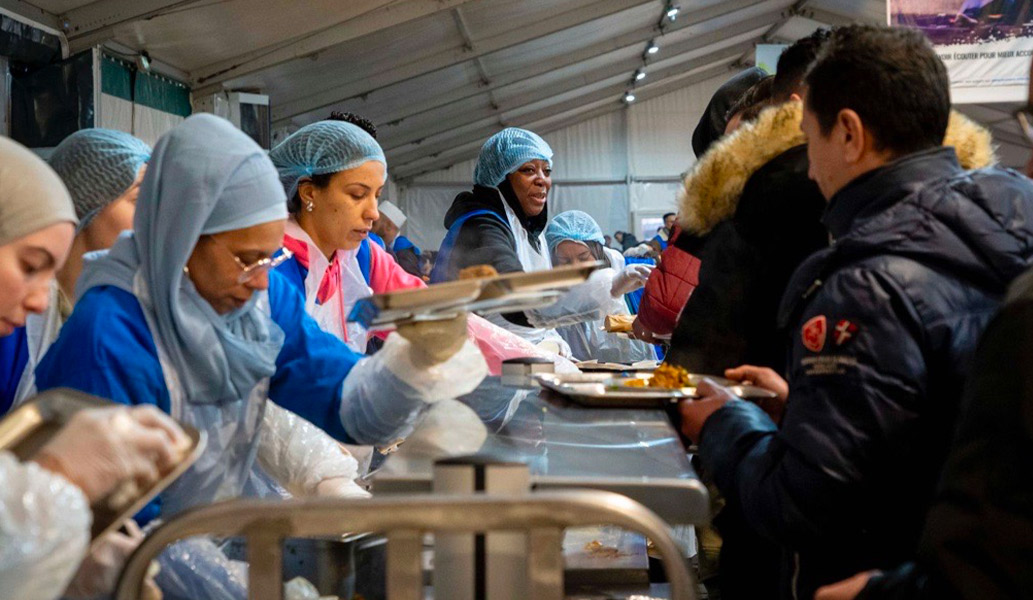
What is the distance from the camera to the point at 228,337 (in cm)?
193

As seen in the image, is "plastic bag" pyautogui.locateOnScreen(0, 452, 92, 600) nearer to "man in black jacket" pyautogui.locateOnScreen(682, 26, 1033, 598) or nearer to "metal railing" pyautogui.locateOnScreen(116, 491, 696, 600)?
"metal railing" pyautogui.locateOnScreen(116, 491, 696, 600)

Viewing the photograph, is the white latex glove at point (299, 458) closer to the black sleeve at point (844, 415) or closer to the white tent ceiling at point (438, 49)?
the black sleeve at point (844, 415)

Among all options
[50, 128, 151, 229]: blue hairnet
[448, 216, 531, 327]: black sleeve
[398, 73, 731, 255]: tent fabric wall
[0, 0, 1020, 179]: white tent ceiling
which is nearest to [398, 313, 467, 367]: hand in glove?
[50, 128, 151, 229]: blue hairnet

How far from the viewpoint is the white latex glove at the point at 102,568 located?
1339 millimetres

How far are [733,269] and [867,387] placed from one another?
35.6 inches

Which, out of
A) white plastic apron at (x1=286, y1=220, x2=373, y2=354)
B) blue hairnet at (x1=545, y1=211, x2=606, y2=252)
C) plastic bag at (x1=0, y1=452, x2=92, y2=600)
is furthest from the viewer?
blue hairnet at (x1=545, y1=211, x2=606, y2=252)

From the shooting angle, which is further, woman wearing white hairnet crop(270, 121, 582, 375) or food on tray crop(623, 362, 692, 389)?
woman wearing white hairnet crop(270, 121, 582, 375)

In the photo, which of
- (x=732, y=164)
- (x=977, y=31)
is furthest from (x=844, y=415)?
(x=977, y=31)

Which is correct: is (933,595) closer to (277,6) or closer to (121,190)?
(121,190)

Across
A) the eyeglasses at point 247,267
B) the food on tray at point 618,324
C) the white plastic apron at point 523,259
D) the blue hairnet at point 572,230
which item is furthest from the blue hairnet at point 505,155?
the blue hairnet at point 572,230

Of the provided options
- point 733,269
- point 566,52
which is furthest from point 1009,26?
point 566,52

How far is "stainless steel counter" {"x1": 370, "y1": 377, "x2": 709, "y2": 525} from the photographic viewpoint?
132 centimetres

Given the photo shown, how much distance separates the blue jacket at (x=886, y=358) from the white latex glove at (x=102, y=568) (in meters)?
0.97

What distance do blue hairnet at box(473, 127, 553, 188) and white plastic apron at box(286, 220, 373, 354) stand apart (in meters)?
1.15
